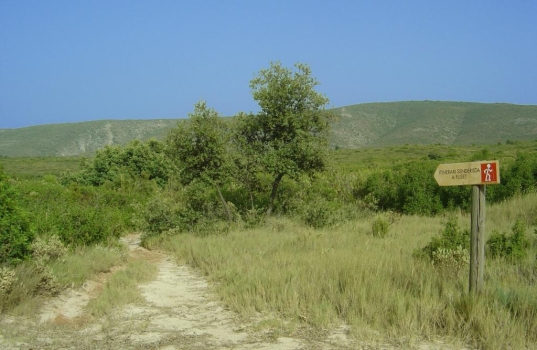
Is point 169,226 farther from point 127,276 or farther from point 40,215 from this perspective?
point 127,276

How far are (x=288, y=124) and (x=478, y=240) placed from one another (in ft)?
34.5

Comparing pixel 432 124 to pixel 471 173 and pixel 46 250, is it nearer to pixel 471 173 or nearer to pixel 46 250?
pixel 471 173

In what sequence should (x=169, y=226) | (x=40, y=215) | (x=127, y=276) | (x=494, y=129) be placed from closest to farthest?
(x=127, y=276) → (x=40, y=215) → (x=169, y=226) → (x=494, y=129)

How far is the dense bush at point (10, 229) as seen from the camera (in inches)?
323

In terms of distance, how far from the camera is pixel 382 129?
10775 centimetres

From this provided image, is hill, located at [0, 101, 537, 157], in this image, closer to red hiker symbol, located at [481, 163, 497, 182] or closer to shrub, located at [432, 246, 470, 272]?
shrub, located at [432, 246, 470, 272]

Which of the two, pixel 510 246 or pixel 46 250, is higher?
pixel 46 250

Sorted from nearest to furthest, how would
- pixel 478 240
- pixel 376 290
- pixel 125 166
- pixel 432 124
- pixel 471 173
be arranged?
1. pixel 471 173
2. pixel 478 240
3. pixel 376 290
4. pixel 125 166
5. pixel 432 124

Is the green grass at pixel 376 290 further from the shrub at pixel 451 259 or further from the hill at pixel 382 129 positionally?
the hill at pixel 382 129

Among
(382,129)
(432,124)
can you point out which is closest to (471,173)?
(432,124)

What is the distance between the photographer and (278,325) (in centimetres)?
683

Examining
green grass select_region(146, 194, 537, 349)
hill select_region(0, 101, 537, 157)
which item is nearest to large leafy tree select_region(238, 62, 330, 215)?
green grass select_region(146, 194, 537, 349)

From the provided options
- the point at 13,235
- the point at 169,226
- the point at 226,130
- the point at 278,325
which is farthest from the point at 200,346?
the point at 226,130

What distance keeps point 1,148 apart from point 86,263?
331 ft
